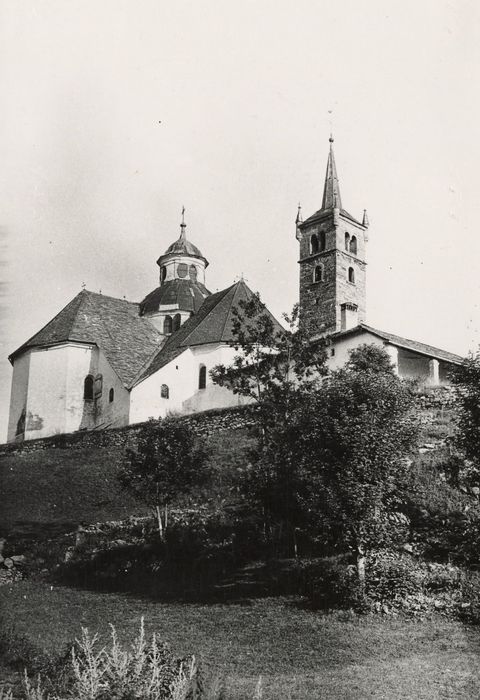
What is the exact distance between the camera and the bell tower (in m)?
53.8

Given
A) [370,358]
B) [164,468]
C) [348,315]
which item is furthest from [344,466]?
[348,315]

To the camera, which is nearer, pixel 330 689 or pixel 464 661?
pixel 330 689

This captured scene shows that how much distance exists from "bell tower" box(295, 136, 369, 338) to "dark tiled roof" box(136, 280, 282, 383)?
9606 mm

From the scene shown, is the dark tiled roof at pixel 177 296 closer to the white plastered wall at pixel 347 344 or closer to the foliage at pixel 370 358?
the white plastered wall at pixel 347 344

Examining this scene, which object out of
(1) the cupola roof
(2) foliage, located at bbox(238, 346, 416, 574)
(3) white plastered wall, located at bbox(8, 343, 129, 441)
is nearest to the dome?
(1) the cupola roof

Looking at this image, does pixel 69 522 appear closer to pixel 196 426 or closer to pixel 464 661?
pixel 196 426

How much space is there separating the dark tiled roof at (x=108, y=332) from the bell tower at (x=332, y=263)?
12401 mm

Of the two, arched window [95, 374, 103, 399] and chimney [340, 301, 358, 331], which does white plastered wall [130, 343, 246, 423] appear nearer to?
arched window [95, 374, 103, 399]

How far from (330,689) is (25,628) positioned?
20.5 ft

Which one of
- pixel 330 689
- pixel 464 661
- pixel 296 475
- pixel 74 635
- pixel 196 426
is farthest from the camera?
pixel 196 426

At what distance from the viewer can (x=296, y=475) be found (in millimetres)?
17328

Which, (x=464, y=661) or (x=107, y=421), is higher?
(x=107, y=421)

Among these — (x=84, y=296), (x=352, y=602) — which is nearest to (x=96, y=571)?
(x=352, y=602)

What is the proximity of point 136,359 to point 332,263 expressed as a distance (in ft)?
61.4
